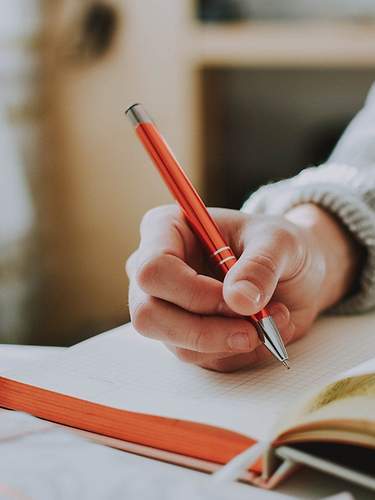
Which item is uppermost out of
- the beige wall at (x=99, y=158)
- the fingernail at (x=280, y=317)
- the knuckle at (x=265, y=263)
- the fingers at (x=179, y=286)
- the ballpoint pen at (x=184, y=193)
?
the ballpoint pen at (x=184, y=193)

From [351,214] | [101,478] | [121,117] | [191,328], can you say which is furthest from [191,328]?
[121,117]

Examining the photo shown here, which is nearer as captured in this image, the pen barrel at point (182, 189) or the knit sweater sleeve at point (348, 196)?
the pen barrel at point (182, 189)

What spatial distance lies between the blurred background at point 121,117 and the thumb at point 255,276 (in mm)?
1038

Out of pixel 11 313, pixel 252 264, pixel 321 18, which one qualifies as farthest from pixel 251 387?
pixel 321 18

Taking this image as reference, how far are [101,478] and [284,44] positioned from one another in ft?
4.01

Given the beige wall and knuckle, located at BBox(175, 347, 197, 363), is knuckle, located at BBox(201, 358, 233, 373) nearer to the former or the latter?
knuckle, located at BBox(175, 347, 197, 363)

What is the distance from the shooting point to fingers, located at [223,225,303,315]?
1.35 feet

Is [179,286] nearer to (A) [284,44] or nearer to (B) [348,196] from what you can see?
(B) [348,196]

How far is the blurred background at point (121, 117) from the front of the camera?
58.7 inches

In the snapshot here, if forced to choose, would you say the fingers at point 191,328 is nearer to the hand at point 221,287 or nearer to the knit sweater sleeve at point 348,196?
the hand at point 221,287

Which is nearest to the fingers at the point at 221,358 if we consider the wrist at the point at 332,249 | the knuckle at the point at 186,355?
the knuckle at the point at 186,355

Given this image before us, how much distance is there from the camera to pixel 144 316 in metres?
0.45

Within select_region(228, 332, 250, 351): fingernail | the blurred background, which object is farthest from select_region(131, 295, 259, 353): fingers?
the blurred background

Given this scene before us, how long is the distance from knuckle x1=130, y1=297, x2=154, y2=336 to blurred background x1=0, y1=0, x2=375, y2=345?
1.03 metres
